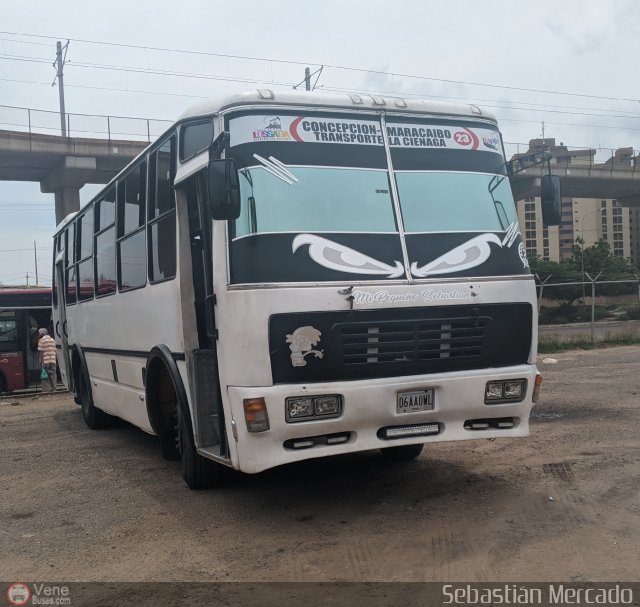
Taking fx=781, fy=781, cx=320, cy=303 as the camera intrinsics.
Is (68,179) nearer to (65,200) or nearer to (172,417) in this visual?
(65,200)

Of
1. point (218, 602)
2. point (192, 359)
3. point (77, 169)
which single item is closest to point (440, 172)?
point (192, 359)

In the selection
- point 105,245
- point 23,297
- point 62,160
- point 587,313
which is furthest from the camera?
point 62,160

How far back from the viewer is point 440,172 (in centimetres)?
642

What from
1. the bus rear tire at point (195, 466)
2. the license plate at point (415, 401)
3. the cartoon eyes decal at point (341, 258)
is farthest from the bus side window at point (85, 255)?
the license plate at point (415, 401)

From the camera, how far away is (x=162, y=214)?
723 cm

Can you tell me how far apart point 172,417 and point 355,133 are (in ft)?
11.2

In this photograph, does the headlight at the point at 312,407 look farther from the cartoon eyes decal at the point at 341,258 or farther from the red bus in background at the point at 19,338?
the red bus in background at the point at 19,338

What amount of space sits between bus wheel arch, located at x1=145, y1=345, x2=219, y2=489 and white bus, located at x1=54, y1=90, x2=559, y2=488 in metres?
0.03

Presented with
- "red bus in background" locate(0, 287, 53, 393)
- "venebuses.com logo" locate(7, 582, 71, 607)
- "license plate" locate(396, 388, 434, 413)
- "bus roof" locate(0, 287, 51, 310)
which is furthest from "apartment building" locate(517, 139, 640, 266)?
"venebuses.com logo" locate(7, 582, 71, 607)

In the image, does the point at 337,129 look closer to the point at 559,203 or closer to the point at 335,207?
the point at 335,207

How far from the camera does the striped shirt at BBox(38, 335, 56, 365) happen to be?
17361 millimetres

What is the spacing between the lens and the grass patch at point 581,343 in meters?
21.0

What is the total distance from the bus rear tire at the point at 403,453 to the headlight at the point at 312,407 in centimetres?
243

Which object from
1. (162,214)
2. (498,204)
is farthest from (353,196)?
(162,214)
